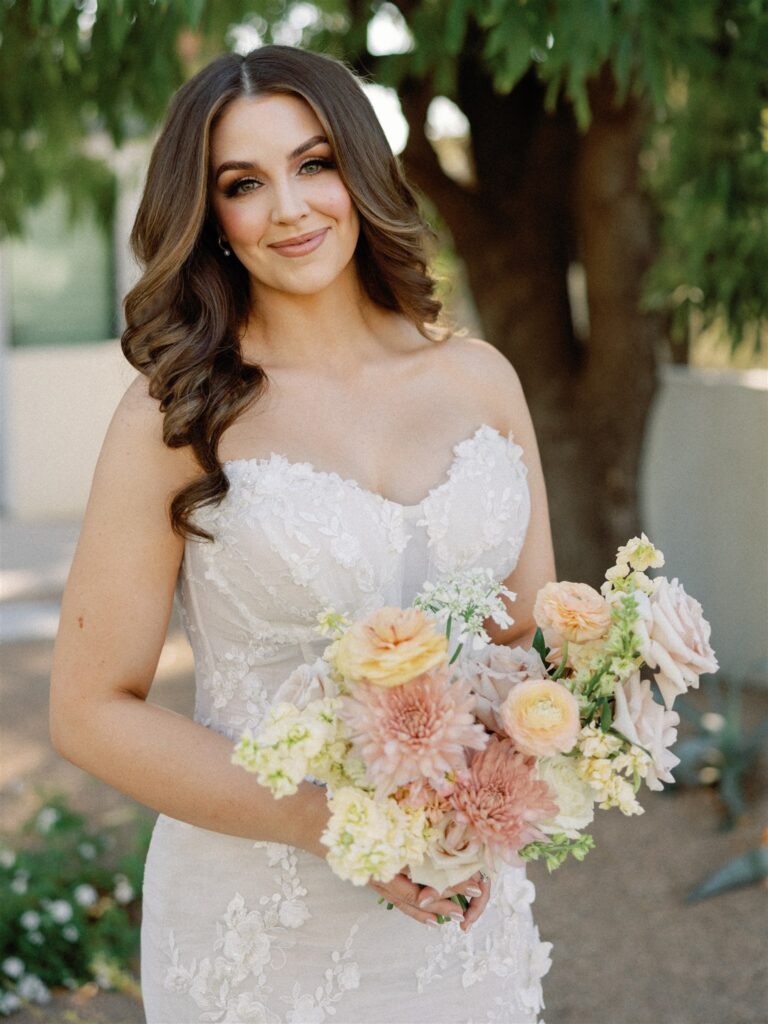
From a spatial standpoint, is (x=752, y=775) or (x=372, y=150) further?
(x=752, y=775)

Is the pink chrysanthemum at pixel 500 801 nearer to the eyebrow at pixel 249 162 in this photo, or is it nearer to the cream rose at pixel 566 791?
the cream rose at pixel 566 791

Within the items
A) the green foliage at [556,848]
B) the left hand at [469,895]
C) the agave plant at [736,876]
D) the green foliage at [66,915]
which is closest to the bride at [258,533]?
the left hand at [469,895]

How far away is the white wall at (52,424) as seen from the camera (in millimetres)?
12617

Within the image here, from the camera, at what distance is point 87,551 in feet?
6.87

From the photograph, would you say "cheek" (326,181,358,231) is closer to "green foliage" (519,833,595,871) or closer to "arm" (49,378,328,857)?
"arm" (49,378,328,857)

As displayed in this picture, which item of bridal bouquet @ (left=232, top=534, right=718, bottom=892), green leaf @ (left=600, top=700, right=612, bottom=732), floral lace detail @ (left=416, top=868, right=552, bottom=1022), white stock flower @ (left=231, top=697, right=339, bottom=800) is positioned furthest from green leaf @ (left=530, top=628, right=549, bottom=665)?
floral lace detail @ (left=416, top=868, right=552, bottom=1022)

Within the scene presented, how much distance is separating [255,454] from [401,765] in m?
0.87

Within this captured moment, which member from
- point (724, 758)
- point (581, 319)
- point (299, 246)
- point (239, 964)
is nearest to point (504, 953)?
point (239, 964)

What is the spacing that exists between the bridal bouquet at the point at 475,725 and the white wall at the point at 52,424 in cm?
1119

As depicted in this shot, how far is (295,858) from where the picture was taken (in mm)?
2271

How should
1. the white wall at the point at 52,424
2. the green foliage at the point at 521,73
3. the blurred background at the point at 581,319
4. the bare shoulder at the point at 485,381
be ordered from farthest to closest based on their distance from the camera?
the white wall at the point at 52,424 < the blurred background at the point at 581,319 < the green foliage at the point at 521,73 < the bare shoulder at the point at 485,381

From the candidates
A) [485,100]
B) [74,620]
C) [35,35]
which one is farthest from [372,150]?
[485,100]

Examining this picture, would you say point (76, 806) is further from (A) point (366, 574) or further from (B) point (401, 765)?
(B) point (401, 765)

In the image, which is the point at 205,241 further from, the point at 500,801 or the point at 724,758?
the point at 724,758
